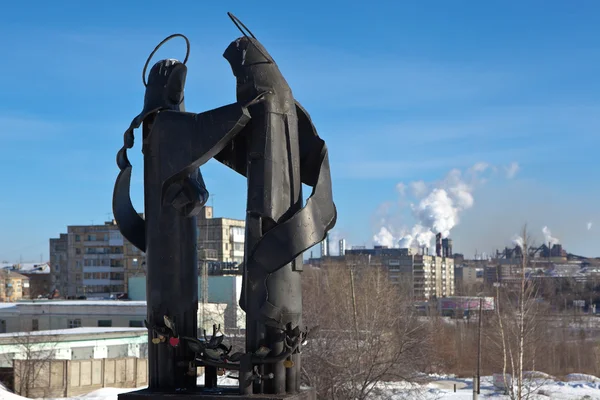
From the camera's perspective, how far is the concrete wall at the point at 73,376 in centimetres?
2569

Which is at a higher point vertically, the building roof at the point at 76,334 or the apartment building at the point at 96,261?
the apartment building at the point at 96,261

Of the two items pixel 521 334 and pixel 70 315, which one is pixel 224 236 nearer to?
pixel 70 315

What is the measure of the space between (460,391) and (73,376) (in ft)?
49.5

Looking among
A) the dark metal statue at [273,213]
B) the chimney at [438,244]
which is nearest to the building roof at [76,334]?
the dark metal statue at [273,213]

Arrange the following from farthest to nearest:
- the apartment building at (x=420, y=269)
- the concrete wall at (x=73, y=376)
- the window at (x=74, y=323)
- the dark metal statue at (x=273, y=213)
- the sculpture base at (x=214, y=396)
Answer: the apartment building at (x=420, y=269), the window at (x=74, y=323), the concrete wall at (x=73, y=376), the dark metal statue at (x=273, y=213), the sculpture base at (x=214, y=396)

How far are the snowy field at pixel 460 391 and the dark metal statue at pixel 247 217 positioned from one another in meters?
14.8

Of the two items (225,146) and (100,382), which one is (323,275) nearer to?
(100,382)

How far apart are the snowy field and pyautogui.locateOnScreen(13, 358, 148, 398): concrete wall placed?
7.75ft

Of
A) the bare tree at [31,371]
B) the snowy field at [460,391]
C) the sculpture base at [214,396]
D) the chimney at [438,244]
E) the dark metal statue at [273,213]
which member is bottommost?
the snowy field at [460,391]

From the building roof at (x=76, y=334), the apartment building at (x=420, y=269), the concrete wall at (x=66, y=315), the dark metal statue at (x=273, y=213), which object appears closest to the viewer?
the dark metal statue at (x=273, y=213)

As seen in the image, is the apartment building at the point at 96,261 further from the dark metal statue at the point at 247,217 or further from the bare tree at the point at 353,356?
the dark metal statue at the point at 247,217

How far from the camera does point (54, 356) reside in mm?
29500

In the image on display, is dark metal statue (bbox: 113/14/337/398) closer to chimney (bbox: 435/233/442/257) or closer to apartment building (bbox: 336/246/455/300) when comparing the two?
apartment building (bbox: 336/246/455/300)

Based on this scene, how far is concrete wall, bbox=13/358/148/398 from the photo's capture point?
1011 inches
